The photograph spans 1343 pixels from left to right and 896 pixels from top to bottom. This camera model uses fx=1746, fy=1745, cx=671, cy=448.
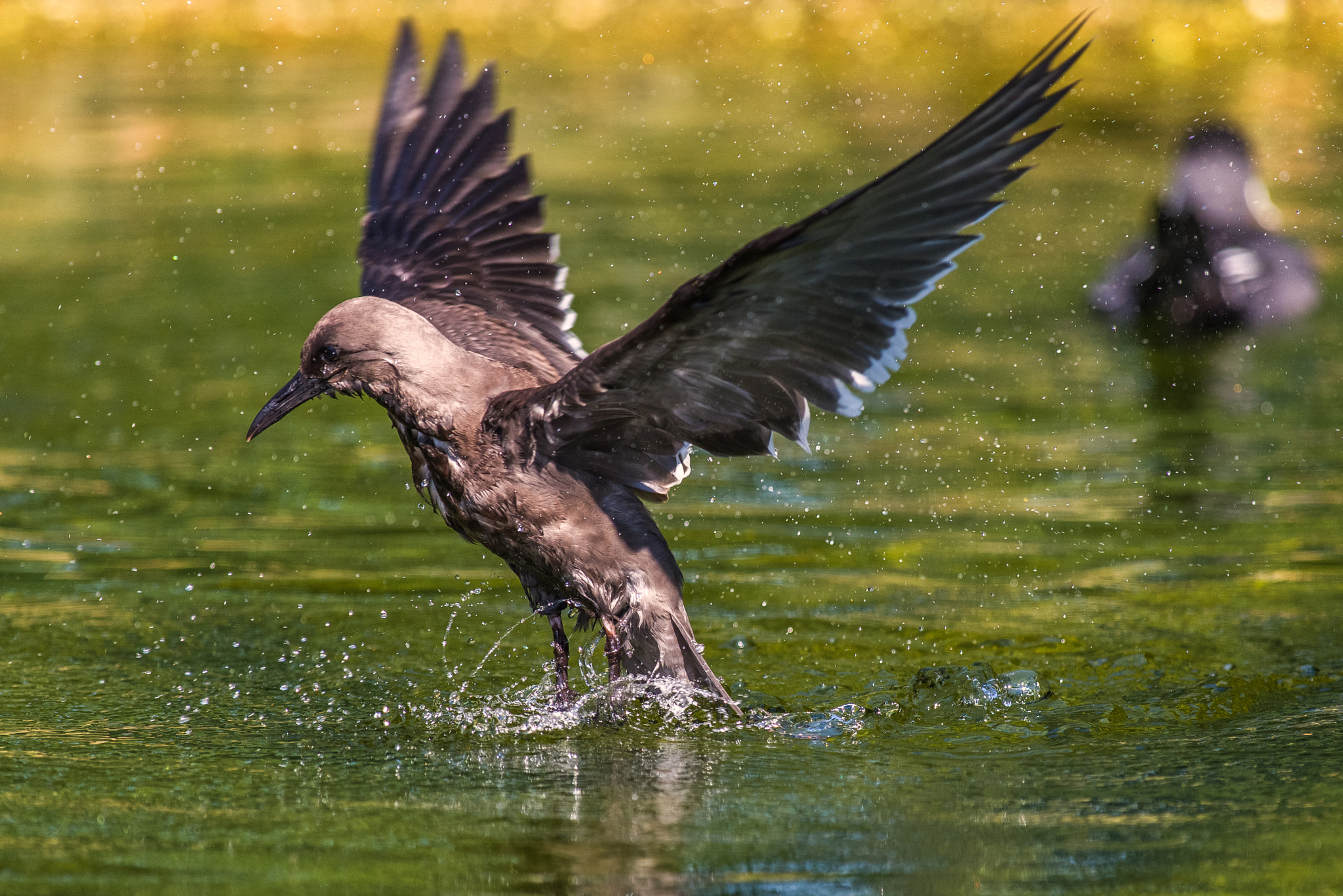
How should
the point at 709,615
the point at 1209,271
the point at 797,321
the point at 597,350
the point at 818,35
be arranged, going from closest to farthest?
the point at 597,350 → the point at 797,321 → the point at 709,615 → the point at 1209,271 → the point at 818,35

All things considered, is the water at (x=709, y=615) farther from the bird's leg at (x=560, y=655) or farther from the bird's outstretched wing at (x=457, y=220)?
the bird's outstretched wing at (x=457, y=220)

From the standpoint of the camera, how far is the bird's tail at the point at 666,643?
16.9ft

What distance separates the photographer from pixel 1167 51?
19078 millimetres

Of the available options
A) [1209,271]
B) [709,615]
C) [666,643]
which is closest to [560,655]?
[666,643]

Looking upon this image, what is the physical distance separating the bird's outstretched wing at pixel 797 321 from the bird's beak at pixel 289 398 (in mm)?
555

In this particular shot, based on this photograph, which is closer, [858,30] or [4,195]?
[4,195]

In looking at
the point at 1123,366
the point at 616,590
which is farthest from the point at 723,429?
the point at 1123,366

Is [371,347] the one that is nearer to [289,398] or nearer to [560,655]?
[289,398]

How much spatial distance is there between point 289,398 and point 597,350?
118 centimetres

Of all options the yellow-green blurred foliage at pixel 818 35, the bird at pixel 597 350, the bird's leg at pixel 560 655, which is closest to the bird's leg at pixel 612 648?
the bird at pixel 597 350

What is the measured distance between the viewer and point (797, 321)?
14.6ft

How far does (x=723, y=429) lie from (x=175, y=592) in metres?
2.55

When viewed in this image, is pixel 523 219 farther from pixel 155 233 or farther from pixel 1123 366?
pixel 155 233

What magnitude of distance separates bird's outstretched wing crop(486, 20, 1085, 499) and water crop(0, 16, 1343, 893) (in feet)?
3.02
